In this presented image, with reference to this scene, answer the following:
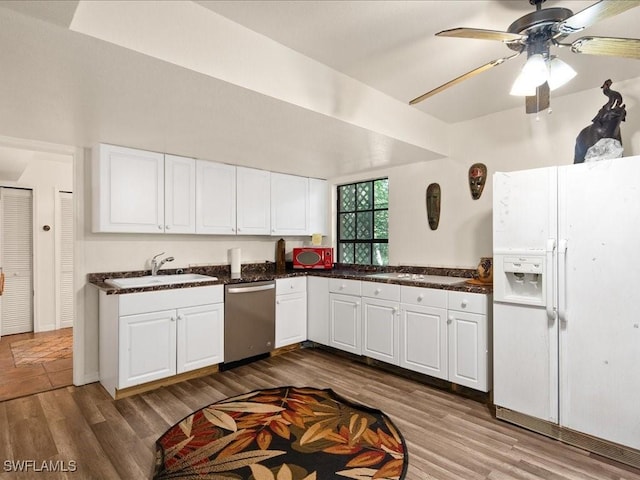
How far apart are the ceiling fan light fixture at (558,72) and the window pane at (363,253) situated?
2772 millimetres

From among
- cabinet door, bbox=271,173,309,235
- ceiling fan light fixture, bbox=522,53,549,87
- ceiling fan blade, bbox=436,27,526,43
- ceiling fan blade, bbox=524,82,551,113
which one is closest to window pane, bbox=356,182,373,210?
cabinet door, bbox=271,173,309,235

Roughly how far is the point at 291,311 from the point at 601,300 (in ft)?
8.87

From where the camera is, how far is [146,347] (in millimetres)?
2863

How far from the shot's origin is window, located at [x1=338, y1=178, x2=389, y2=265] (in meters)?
4.21

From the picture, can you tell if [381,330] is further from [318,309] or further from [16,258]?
[16,258]

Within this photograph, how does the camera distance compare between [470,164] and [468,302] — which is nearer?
[468,302]

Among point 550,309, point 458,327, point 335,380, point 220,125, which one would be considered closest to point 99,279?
point 220,125

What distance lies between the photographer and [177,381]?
10.2ft

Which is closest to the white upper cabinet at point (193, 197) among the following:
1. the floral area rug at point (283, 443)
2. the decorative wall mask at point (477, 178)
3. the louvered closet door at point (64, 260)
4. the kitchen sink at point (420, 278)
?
the kitchen sink at point (420, 278)

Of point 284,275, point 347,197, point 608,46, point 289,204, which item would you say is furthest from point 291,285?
point 608,46

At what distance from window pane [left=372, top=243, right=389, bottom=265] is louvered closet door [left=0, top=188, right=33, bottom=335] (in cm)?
457

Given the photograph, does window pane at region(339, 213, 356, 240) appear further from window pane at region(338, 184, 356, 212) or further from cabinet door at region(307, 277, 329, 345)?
cabinet door at region(307, 277, 329, 345)

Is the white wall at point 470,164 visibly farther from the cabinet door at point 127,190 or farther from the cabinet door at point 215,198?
the cabinet door at point 127,190

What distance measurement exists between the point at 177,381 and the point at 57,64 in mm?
2527
